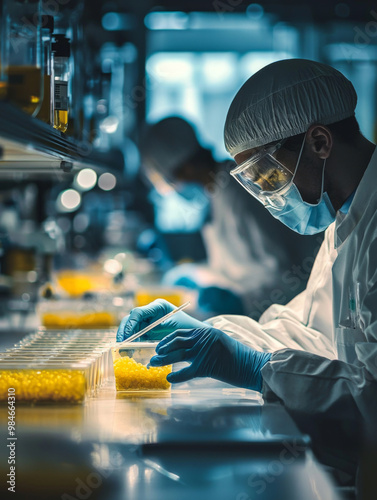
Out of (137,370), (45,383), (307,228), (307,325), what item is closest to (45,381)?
(45,383)

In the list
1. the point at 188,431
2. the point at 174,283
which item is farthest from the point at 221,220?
the point at 188,431

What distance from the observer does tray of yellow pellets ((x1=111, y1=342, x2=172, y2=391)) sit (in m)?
1.50

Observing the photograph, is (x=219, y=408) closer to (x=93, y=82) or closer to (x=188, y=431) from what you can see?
(x=188, y=431)

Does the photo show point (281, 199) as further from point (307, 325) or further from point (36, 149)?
point (36, 149)

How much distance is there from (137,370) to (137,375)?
0.02 meters

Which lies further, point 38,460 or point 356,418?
point 356,418

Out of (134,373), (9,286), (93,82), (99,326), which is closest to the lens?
(134,373)

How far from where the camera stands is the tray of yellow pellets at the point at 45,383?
52.8 inches

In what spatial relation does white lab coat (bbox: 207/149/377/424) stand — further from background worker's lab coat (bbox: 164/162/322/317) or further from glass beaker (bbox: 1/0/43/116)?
background worker's lab coat (bbox: 164/162/322/317)

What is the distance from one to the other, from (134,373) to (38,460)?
49 centimetres

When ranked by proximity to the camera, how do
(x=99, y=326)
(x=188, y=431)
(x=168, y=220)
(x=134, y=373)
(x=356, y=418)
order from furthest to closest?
1. (x=168, y=220)
2. (x=99, y=326)
3. (x=134, y=373)
4. (x=356, y=418)
5. (x=188, y=431)

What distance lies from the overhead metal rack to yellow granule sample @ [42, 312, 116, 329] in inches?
22.5

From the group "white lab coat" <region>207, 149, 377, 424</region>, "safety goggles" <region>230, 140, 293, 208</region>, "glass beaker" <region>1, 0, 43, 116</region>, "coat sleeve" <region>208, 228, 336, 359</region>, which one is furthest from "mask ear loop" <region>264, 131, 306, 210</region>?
"glass beaker" <region>1, 0, 43, 116</region>

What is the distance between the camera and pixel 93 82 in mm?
2857
